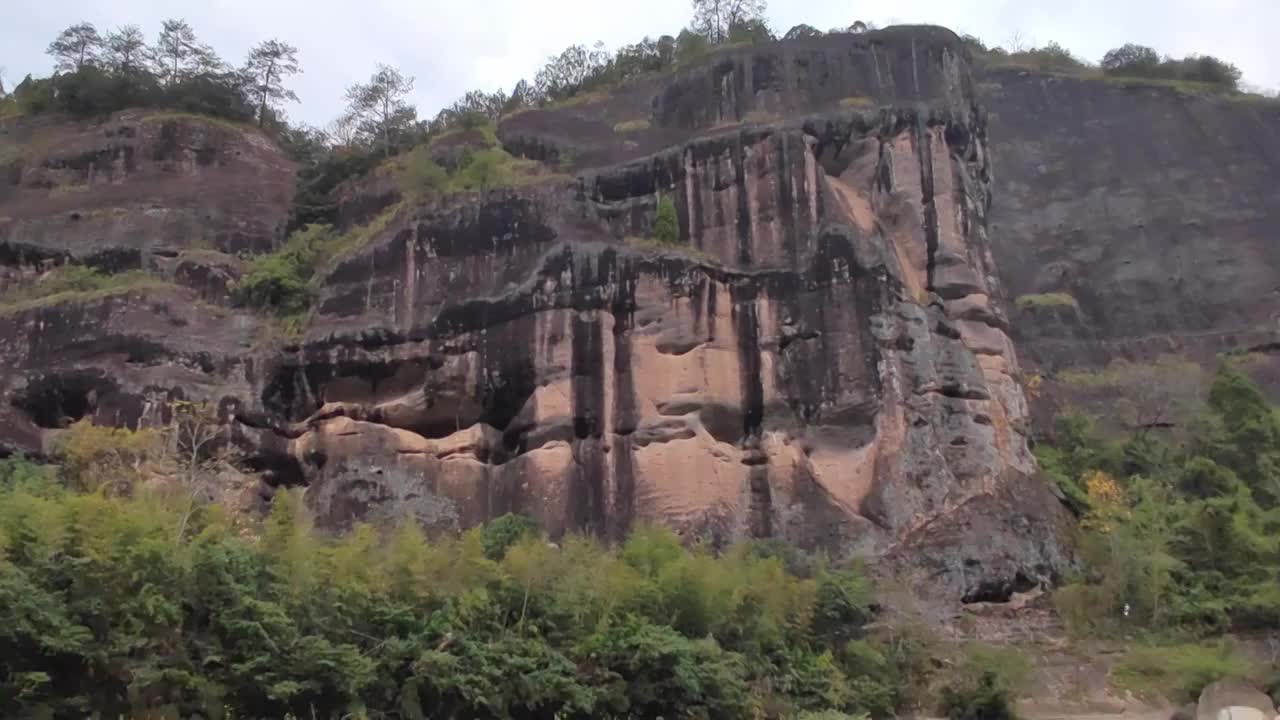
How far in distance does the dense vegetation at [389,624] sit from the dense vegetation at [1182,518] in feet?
15.5

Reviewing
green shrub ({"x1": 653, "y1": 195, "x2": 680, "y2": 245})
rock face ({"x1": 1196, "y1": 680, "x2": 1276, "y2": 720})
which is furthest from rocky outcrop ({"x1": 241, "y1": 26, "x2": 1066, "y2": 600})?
rock face ({"x1": 1196, "y1": 680, "x2": 1276, "y2": 720})

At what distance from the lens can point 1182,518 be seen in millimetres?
23188

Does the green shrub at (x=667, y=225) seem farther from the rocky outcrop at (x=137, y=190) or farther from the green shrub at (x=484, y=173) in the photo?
the rocky outcrop at (x=137, y=190)

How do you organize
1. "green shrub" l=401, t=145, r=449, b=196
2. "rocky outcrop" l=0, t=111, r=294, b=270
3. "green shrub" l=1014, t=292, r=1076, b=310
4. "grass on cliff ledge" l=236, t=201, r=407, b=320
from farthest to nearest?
"green shrub" l=1014, t=292, r=1076, b=310, "rocky outcrop" l=0, t=111, r=294, b=270, "green shrub" l=401, t=145, r=449, b=196, "grass on cliff ledge" l=236, t=201, r=407, b=320

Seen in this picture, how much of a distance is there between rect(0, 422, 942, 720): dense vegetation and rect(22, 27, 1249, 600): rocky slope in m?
3.16

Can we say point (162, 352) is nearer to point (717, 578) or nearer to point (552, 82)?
point (717, 578)

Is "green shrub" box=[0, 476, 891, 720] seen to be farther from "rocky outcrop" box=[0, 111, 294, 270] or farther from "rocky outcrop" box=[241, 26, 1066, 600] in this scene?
"rocky outcrop" box=[0, 111, 294, 270]

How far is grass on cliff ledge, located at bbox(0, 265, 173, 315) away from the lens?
2733 centimetres

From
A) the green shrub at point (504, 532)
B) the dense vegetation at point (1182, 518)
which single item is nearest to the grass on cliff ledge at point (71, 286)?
the green shrub at point (504, 532)

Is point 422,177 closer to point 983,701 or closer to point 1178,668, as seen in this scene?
point 983,701

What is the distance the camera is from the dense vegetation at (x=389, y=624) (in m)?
14.6

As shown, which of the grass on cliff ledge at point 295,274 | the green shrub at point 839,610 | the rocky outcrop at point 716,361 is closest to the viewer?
the green shrub at point 839,610

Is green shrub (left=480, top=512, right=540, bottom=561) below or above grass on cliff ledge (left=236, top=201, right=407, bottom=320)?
below

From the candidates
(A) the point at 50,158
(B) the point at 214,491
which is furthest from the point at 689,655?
(A) the point at 50,158
